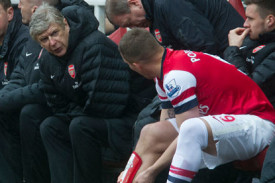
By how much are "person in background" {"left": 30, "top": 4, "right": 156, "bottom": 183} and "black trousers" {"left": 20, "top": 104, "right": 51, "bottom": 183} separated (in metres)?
0.18

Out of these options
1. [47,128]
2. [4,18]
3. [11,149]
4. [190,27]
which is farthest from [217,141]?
[4,18]

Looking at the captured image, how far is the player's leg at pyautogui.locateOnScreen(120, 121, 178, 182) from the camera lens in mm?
4090

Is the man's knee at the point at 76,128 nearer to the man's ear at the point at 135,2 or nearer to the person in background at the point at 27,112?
the person in background at the point at 27,112

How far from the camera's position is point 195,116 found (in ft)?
12.5

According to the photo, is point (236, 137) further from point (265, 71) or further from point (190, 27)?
point (190, 27)

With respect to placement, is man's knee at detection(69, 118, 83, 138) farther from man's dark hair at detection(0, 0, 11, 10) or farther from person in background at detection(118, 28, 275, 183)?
man's dark hair at detection(0, 0, 11, 10)

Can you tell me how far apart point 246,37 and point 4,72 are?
278 centimetres

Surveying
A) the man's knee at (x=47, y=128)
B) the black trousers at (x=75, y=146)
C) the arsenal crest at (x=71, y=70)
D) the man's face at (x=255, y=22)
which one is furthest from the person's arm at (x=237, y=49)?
the man's knee at (x=47, y=128)

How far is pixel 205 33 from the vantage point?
4680mm

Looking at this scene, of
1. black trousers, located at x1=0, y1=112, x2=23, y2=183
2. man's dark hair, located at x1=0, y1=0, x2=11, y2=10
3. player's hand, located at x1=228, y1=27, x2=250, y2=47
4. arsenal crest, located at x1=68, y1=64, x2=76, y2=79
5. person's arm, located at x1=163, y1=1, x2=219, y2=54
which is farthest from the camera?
man's dark hair, located at x1=0, y1=0, x2=11, y2=10

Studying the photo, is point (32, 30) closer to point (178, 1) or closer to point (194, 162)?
point (178, 1)

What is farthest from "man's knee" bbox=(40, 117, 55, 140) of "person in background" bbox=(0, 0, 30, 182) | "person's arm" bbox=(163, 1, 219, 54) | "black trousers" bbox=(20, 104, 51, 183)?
"person's arm" bbox=(163, 1, 219, 54)

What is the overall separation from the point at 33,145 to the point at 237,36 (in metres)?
2.10

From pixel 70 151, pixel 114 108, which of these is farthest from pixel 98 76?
pixel 70 151
